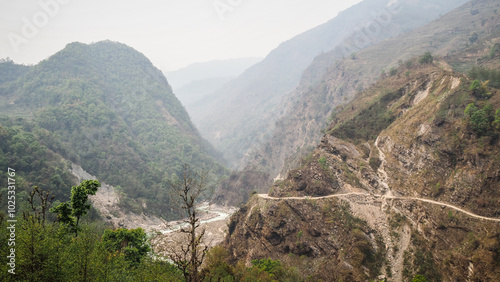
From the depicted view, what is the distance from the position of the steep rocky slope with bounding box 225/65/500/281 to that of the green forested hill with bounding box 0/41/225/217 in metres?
62.6

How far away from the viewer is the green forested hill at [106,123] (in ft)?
351

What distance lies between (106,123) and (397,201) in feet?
428

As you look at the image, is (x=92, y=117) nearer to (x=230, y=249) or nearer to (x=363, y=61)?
(x=230, y=249)

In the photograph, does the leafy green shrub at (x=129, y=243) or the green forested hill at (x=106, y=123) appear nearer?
the leafy green shrub at (x=129, y=243)

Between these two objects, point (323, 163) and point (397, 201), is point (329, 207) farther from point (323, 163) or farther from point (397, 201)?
point (397, 201)

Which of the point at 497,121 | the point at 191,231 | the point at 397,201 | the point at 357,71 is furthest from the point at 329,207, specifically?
the point at 357,71

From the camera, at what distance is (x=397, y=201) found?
149ft

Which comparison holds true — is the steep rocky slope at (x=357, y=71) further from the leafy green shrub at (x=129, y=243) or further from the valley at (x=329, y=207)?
the leafy green shrub at (x=129, y=243)

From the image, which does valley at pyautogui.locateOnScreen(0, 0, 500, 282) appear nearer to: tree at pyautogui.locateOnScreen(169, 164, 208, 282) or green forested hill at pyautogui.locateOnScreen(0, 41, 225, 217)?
tree at pyautogui.locateOnScreen(169, 164, 208, 282)

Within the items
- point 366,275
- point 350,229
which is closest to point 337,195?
point 350,229

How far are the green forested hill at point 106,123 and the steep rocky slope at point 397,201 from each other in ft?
205

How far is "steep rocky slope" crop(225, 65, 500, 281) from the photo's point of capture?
37.3 m

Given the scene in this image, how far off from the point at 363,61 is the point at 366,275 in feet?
493

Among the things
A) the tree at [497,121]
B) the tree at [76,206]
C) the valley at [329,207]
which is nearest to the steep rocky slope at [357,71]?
the valley at [329,207]
